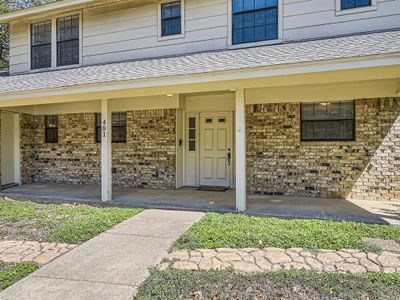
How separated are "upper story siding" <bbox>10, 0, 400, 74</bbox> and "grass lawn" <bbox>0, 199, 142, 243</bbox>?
4748 millimetres

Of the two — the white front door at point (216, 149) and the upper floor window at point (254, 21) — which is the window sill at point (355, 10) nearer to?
the upper floor window at point (254, 21)

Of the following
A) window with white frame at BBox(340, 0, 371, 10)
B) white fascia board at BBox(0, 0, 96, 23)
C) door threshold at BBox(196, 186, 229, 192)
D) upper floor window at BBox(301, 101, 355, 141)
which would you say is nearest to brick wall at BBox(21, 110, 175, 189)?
door threshold at BBox(196, 186, 229, 192)

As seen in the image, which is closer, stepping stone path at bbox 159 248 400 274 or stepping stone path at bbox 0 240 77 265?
stepping stone path at bbox 159 248 400 274

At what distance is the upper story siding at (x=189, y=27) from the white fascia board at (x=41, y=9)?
1.27 ft

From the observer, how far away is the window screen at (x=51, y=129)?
10.7 metres

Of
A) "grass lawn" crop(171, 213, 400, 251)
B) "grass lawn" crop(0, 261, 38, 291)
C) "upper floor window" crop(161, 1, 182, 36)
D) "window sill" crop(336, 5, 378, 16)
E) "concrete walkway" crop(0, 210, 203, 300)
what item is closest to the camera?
"concrete walkway" crop(0, 210, 203, 300)

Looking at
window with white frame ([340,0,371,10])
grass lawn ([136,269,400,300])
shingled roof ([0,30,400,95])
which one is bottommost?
grass lawn ([136,269,400,300])

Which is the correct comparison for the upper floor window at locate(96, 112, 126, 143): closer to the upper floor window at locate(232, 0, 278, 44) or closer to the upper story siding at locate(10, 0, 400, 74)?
the upper story siding at locate(10, 0, 400, 74)

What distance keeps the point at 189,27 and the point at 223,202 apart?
4887mm

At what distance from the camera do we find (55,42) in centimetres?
1005

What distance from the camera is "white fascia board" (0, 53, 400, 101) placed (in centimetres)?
471

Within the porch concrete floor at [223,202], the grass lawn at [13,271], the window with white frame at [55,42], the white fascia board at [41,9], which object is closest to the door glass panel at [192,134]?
the porch concrete floor at [223,202]

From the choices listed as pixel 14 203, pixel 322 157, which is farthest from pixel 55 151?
pixel 322 157

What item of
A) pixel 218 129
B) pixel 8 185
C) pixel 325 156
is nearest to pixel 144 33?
pixel 218 129
